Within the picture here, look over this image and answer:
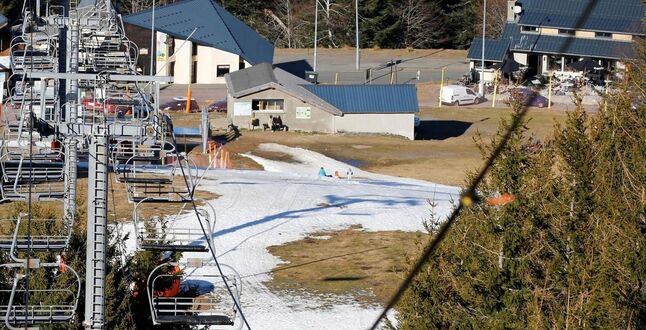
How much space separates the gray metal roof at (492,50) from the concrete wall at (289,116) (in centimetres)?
1566

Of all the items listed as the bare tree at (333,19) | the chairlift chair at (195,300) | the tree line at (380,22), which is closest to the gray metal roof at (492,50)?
the tree line at (380,22)

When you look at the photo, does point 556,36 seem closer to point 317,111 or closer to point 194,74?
point 194,74

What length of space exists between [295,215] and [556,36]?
32556 mm

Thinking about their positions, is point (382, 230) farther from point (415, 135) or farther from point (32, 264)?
point (415, 135)

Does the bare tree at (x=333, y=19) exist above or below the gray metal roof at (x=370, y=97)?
above

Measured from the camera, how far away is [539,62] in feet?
185

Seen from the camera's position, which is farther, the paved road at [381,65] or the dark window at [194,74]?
the paved road at [381,65]

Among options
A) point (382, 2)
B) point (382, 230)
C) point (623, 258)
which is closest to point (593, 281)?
point (623, 258)

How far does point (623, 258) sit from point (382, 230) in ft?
42.5

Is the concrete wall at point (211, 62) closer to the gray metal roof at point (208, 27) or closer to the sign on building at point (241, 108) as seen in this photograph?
the gray metal roof at point (208, 27)

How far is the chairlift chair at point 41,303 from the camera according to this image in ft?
39.6

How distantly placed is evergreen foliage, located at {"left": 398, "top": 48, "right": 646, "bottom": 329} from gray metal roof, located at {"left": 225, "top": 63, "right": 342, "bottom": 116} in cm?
2752

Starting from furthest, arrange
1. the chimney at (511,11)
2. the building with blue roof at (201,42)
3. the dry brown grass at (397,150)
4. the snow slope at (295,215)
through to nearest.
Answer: the chimney at (511,11) → the building with blue roof at (201,42) → the dry brown grass at (397,150) → the snow slope at (295,215)

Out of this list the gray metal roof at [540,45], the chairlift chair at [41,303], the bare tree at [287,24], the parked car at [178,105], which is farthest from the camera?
the bare tree at [287,24]
